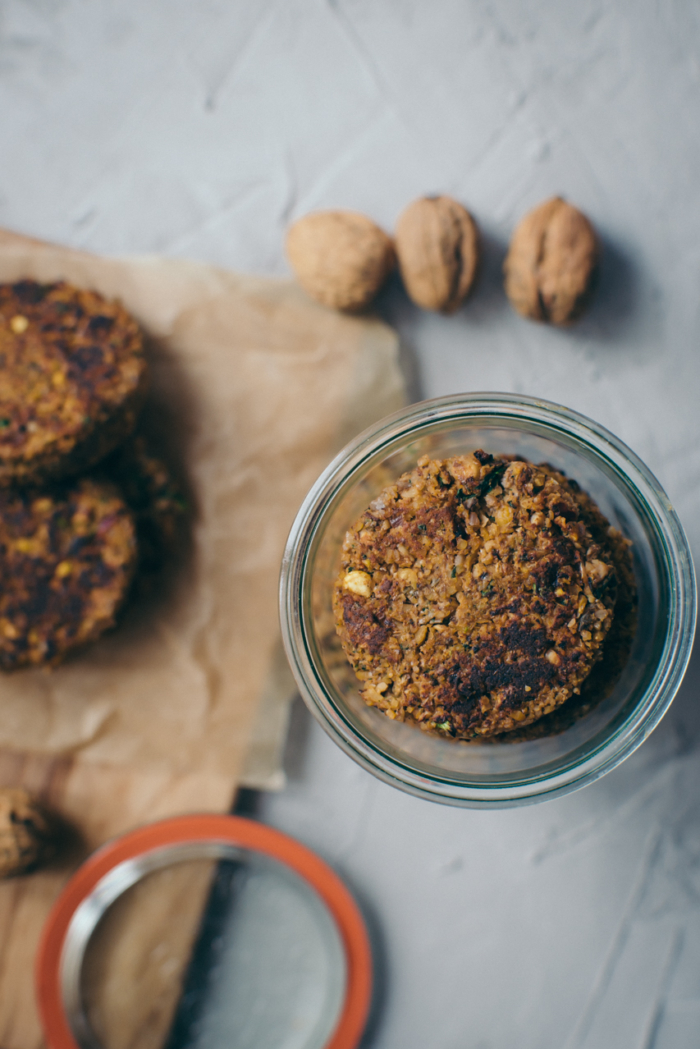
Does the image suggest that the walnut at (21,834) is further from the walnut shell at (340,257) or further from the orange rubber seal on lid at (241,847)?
the walnut shell at (340,257)

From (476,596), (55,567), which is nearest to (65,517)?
(55,567)

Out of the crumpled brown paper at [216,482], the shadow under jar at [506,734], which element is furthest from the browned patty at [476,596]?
the crumpled brown paper at [216,482]

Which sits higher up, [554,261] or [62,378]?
[554,261]

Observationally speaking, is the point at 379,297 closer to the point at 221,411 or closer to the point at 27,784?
the point at 221,411

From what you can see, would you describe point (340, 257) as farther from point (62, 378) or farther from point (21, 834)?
point (21, 834)

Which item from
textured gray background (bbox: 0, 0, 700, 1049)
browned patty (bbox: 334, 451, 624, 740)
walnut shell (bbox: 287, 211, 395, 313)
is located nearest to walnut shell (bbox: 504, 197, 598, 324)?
textured gray background (bbox: 0, 0, 700, 1049)

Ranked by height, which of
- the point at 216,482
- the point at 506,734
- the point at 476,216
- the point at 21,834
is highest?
the point at 476,216

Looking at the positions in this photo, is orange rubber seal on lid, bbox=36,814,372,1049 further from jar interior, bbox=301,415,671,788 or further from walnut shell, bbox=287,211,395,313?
walnut shell, bbox=287,211,395,313
